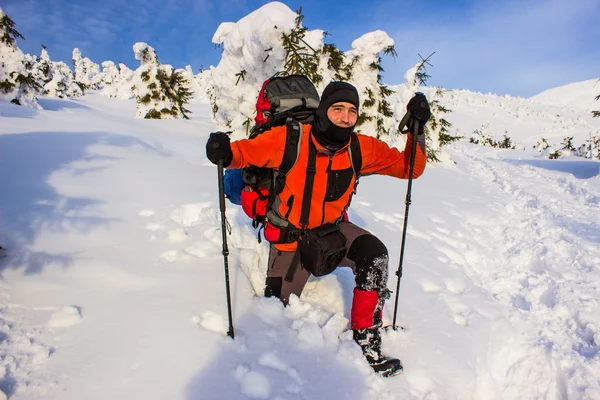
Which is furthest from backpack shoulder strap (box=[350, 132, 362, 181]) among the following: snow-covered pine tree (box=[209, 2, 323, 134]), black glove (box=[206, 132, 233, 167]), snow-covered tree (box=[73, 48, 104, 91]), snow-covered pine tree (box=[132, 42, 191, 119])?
snow-covered tree (box=[73, 48, 104, 91])

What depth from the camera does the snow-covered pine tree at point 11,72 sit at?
728 inches

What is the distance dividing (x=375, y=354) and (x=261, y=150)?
195 centimetres

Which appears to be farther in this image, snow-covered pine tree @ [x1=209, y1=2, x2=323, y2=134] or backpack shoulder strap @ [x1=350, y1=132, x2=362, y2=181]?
snow-covered pine tree @ [x1=209, y1=2, x2=323, y2=134]

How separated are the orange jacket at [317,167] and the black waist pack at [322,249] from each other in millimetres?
101

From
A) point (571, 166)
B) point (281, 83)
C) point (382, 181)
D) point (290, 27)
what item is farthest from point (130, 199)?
point (571, 166)

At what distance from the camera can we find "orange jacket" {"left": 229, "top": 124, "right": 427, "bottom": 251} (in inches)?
108

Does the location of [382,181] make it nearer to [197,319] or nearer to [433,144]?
[197,319]

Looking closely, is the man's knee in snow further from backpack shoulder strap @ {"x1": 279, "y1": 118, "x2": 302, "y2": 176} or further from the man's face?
the man's face

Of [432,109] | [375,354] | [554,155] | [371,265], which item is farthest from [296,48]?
[554,155]

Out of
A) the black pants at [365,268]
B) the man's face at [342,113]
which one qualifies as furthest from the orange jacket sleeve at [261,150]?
the black pants at [365,268]

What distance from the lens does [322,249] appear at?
286 cm

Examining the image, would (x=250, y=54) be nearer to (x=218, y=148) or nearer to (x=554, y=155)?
(x=218, y=148)

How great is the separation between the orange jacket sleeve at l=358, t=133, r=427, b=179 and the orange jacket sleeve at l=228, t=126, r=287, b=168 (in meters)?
0.79

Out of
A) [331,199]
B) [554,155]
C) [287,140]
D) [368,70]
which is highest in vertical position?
[368,70]
